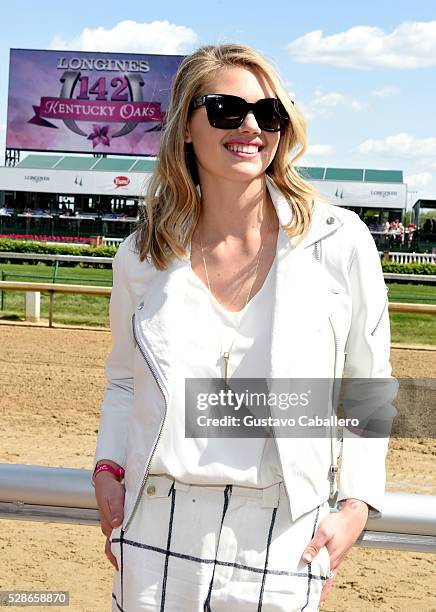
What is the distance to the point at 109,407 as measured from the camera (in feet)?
6.01

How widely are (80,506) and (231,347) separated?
1.70 feet

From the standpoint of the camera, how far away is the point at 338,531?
1.58 m

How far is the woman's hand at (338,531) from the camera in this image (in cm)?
155

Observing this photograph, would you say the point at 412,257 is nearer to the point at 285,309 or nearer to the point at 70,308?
the point at 70,308

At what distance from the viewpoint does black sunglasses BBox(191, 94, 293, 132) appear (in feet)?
5.70

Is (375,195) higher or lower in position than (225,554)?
higher

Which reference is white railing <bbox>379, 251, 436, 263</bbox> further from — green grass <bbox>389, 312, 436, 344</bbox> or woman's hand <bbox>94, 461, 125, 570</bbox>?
woman's hand <bbox>94, 461, 125, 570</bbox>

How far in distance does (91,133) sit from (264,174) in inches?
1761

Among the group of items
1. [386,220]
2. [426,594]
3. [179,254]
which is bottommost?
[426,594]

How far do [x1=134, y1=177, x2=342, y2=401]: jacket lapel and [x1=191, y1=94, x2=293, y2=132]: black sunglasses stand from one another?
0.56 feet

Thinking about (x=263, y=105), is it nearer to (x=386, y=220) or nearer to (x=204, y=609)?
(x=204, y=609)

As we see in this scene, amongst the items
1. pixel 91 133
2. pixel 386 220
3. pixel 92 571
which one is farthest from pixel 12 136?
pixel 92 571

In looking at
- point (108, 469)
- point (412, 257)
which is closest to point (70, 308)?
point (108, 469)

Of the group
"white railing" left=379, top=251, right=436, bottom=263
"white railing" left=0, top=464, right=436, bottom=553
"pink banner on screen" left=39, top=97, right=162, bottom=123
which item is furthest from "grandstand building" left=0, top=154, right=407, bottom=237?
"white railing" left=0, top=464, right=436, bottom=553
